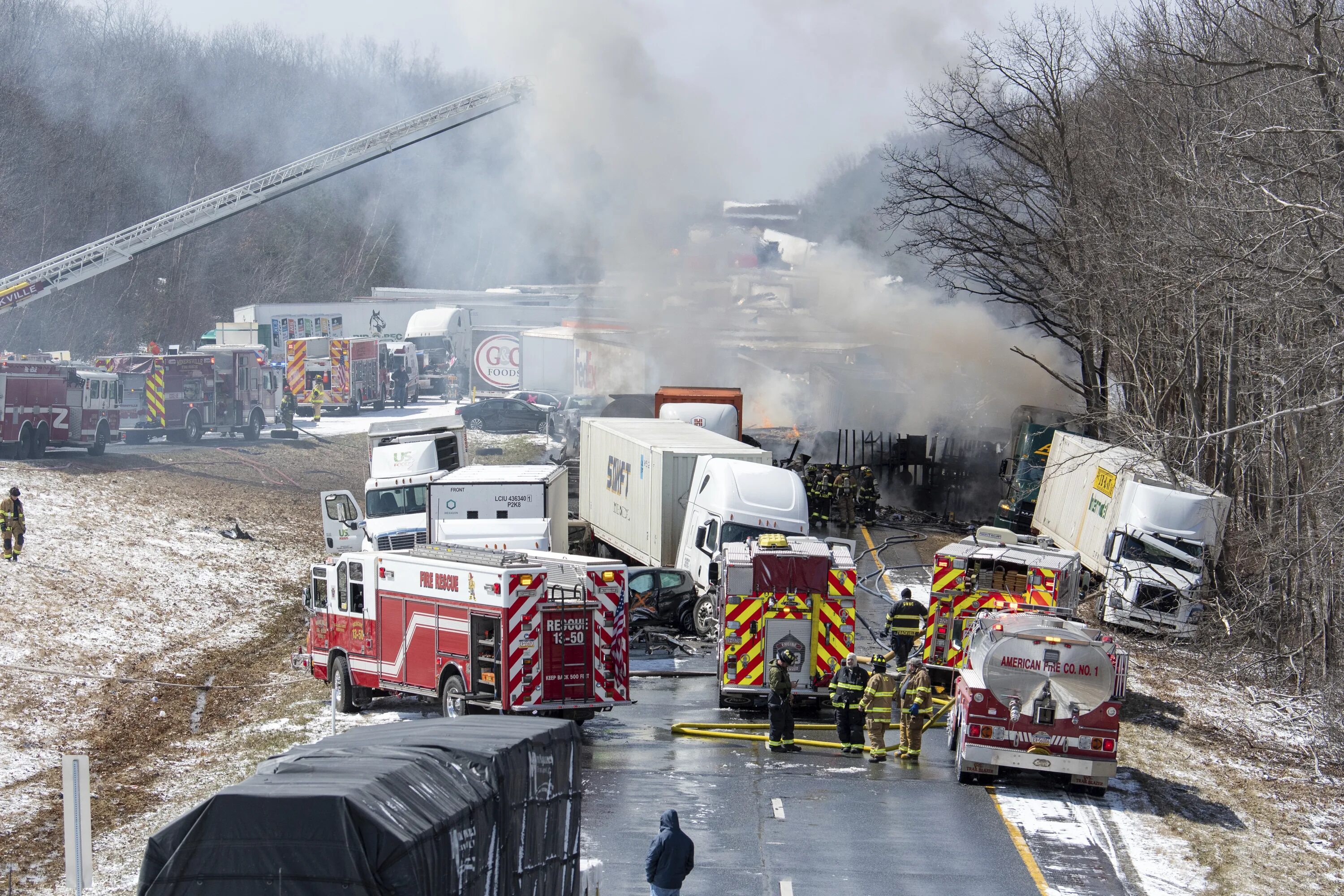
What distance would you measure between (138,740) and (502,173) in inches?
3150

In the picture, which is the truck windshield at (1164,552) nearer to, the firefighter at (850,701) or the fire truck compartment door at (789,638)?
the fire truck compartment door at (789,638)

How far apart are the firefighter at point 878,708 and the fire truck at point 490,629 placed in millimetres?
3140

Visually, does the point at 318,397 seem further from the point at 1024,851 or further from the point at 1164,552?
the point at 1024,851

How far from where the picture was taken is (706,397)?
123 feet

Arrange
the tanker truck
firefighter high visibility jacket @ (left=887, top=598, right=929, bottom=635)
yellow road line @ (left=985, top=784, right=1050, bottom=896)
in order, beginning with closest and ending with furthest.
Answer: yellow road line @ (left=985, top=784, right=1050, bottom=896) → the tanker truck → firefighter high visibility jacket @ (left=887, top=598, right=929, bottom=635)

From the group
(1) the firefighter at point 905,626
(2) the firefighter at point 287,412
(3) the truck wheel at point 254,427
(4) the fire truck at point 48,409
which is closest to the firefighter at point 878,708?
(1) the firefighter at point 905,626

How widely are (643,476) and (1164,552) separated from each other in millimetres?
10096

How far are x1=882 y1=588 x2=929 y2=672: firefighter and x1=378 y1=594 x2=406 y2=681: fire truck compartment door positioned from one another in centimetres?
756

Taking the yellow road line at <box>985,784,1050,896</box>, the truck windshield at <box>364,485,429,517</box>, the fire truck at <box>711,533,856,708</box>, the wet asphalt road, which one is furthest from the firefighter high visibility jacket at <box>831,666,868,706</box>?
the truck windshield at <box>364,485,429,517</box>

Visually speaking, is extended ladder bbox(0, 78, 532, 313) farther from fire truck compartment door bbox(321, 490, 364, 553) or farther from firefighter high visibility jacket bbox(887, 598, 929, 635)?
firefighter high visibility jacket bbox(887, 598, 929, 635)

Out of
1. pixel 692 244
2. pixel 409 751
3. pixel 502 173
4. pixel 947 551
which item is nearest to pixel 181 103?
pixel 502 173

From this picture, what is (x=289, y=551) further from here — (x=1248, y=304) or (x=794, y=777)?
(x=1248, y=304)

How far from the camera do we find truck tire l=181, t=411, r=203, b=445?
46.9 m

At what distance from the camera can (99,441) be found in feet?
133
